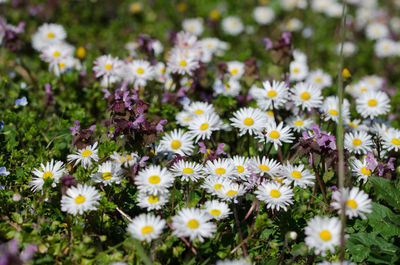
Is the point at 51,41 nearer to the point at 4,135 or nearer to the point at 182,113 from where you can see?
the point at 4,135

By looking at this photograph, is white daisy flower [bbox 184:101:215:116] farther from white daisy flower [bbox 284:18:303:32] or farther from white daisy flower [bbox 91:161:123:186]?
white daisy flower [bbox 284:18:303:32]

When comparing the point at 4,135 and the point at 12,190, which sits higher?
the point at 4,135

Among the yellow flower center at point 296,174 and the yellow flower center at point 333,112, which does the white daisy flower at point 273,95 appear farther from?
the yellow flower center at point 296,174

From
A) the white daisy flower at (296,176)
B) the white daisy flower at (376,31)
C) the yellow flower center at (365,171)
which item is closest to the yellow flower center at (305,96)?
the yellow flower center at (365,171)

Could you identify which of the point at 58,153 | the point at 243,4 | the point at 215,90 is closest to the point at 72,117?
the point at 58,153

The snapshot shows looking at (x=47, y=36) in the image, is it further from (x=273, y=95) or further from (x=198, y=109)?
(x=273, y=95)

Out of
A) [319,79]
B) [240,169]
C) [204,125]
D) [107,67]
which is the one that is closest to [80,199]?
[240,169]

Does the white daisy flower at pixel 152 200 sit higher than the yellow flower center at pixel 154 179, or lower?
lower
